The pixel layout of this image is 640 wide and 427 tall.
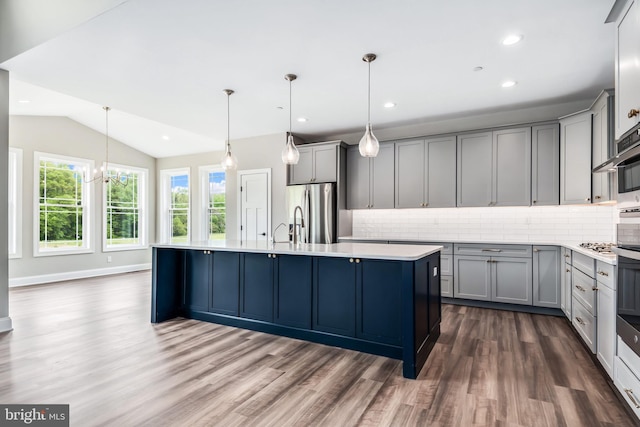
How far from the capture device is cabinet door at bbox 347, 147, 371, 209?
545 centimetres

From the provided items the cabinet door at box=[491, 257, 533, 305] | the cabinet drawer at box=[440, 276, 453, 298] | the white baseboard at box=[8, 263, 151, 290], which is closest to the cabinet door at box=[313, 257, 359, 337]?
the cabinet drawer at box=[440, 276, 453, 298]

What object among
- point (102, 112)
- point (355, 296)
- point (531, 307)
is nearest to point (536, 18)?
point (355, 296)

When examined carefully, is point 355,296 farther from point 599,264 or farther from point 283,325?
point 599,264

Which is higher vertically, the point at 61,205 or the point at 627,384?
the point at 61,205

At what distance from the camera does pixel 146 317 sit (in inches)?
157

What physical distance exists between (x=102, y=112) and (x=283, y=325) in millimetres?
5468

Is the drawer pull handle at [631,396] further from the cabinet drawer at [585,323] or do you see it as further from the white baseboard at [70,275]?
the white baseboard at [70,275]

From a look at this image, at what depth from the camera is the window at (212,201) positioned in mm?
7570

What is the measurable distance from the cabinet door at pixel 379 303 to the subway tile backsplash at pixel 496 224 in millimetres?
2184

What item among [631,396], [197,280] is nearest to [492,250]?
[631,396]

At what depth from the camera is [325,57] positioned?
311 cm

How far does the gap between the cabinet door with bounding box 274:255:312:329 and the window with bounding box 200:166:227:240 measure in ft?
15.1

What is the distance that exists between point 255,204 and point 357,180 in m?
1.98

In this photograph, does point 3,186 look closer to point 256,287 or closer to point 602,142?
point 256,287
